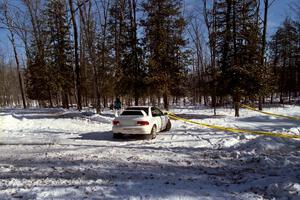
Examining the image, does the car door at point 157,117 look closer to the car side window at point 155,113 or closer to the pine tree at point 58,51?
the car side window at point 155,113

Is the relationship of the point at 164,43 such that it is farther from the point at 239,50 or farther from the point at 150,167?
the point at 150,167

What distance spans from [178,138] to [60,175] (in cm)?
651

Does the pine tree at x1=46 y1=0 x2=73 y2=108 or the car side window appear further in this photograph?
the pine tree at x1=46 y1=0 x2=73 y2=108

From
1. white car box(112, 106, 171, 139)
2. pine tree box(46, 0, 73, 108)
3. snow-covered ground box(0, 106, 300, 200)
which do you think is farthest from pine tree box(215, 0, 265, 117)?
pine tree box(46, 0, 73, 108)

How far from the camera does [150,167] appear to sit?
7.39m

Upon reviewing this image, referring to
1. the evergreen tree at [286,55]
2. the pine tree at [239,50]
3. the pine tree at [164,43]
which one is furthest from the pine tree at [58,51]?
the evergreen tree at [286,55]

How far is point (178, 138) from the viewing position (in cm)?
1202

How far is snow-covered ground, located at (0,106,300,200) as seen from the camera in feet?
17.8

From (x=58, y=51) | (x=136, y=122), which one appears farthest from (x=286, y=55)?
(x=136, y=122)

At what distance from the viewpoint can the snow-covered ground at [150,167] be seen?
5.43 meters

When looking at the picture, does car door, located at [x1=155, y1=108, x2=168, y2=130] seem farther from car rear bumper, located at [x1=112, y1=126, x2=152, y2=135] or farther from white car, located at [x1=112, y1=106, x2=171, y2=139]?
car rear bumper, located at [x1=112, y1=126, x2=152, y2=135]

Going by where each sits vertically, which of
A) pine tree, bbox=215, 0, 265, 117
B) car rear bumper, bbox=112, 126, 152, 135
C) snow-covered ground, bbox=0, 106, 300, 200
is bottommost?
snow-covered ground, bbox=0, 106, 300, 200

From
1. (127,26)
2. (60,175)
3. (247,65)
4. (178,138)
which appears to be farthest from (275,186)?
(127,26)

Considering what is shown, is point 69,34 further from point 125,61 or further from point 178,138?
point 178,138
